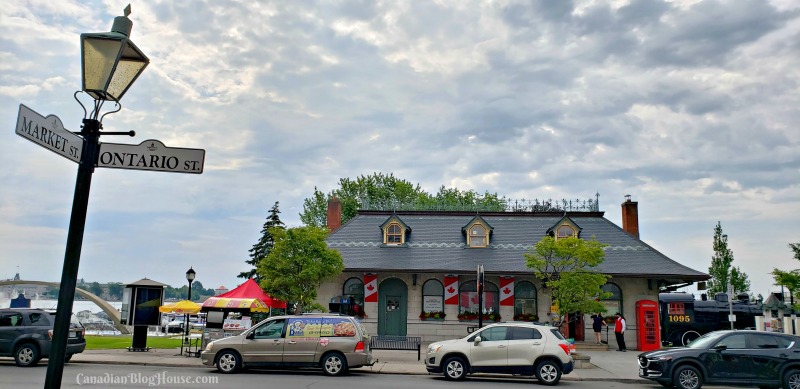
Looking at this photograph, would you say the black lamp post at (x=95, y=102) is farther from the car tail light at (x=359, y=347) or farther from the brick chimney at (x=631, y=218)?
the brick chimney at (x=631, y=218)

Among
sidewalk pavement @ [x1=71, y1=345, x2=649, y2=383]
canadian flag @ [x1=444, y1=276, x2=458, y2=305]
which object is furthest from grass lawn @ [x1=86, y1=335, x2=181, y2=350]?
canadian flag @ [x1=444, y1=276, x2=458, y2=305]

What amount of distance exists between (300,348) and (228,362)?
86.6 inches

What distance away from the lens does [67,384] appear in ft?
47.2

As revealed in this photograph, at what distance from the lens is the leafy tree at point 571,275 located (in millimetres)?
23625

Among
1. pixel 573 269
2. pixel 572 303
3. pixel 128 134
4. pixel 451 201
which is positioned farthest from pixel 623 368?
pixel 451 201

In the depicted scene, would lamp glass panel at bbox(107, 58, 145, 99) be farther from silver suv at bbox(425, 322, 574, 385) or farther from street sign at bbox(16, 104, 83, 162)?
silver suv at bbox(425, 322, 574, 385)

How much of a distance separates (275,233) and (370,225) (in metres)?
12.2

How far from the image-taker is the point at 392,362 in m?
21.7

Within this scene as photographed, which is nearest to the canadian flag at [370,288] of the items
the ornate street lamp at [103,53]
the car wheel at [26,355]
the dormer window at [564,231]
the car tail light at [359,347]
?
the dormer window at [564,231]

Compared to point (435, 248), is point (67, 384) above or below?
below

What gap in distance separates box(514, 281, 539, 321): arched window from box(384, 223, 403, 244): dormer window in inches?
280

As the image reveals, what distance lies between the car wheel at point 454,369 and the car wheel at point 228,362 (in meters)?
6.19

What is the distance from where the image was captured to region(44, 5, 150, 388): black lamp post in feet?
14.3

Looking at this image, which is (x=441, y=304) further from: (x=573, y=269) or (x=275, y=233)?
(x=275, y=233)
